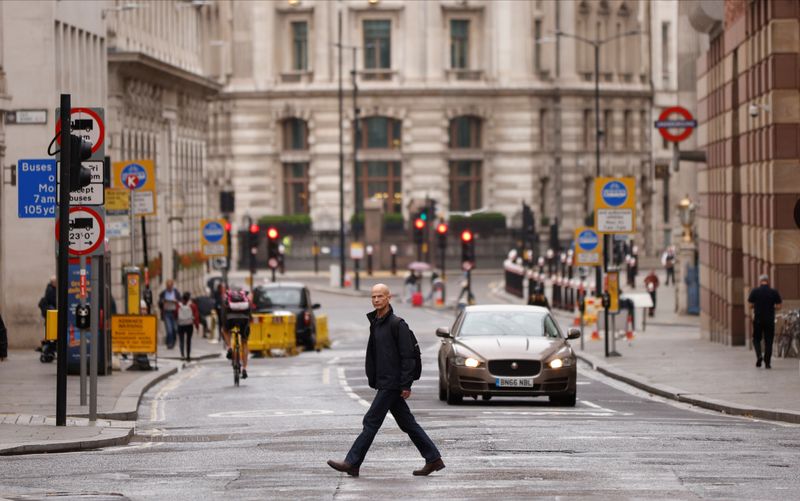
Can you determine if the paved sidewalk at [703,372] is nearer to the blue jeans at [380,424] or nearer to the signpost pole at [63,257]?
the blue jeans at [380,424]

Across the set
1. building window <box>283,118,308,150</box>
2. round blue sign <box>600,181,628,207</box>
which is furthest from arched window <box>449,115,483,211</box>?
round blue sign <box>600,181,628,207</box>

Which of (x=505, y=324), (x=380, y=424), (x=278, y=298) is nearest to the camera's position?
(x=380, y=424)

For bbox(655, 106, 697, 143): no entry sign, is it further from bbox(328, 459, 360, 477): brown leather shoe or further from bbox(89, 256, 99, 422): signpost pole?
bbox(328, 459, 360, 477): brown leather shoe

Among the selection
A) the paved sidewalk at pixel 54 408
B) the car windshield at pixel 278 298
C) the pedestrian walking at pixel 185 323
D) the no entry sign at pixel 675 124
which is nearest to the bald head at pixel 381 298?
the paved sidewalk at pixel 54 408

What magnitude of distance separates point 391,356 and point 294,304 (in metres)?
31.5

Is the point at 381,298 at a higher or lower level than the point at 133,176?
lower

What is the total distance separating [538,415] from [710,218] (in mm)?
26533

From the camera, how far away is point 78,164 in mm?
23672

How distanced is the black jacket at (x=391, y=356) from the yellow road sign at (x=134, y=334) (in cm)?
1794

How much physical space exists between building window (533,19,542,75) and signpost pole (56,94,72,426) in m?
87.2

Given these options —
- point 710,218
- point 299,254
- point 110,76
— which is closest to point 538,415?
point 710,218

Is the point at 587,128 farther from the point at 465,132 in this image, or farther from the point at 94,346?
the point at 94,346

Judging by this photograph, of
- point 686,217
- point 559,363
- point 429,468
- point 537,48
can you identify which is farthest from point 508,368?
point 537,48

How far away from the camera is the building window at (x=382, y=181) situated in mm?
109062
